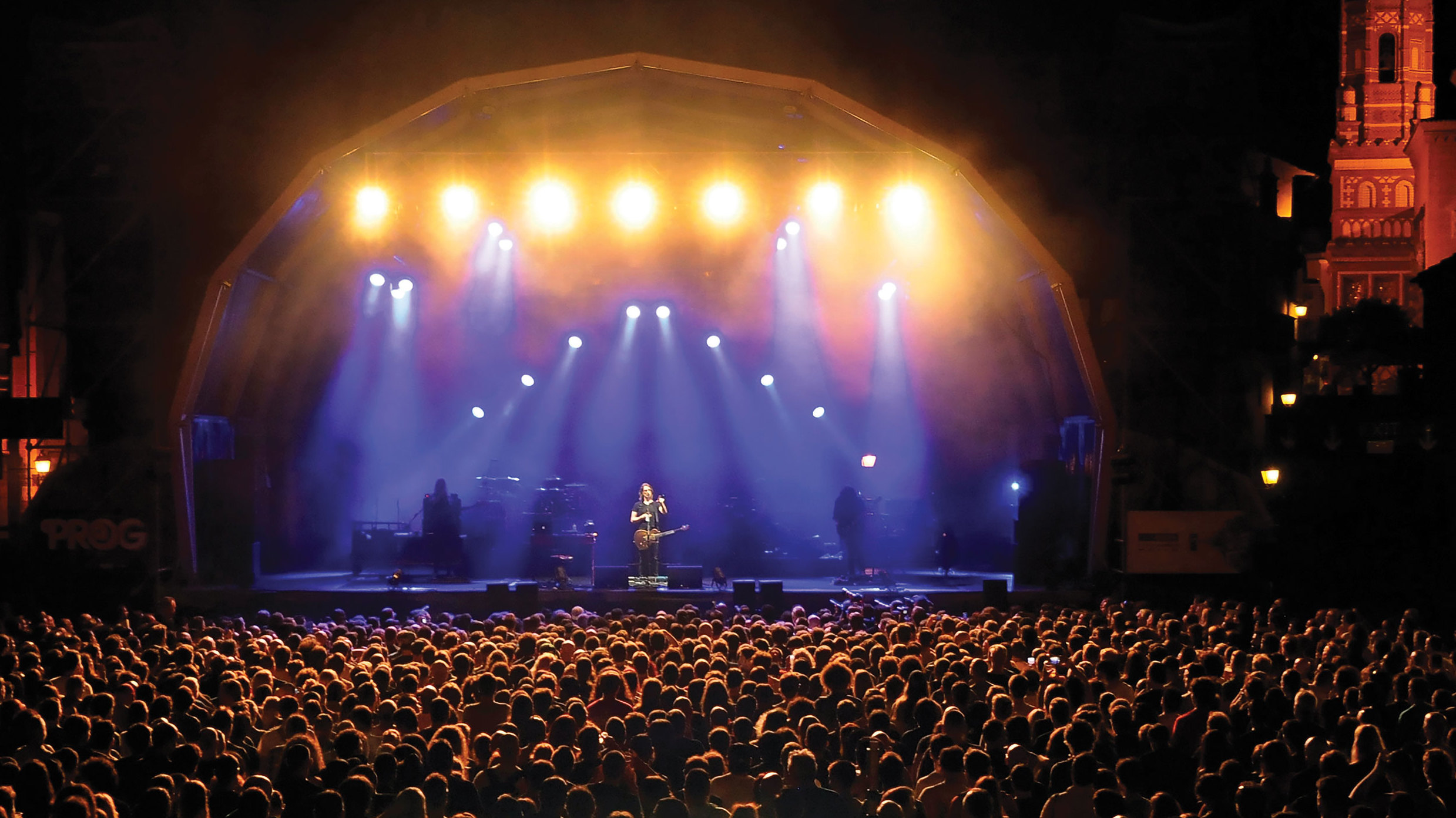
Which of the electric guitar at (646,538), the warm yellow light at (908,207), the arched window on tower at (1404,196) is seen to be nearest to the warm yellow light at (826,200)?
the warm yellow light at (908,207)

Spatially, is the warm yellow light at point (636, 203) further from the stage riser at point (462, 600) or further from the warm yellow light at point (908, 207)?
the stage riser at point (462, 600)

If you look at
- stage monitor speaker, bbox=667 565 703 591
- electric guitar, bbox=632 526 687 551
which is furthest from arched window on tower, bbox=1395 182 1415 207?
stage monitor speaker, bbox=667 565 703 591

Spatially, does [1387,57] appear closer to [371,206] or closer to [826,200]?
[826,200]

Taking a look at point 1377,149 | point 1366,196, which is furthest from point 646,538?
point 1377,149

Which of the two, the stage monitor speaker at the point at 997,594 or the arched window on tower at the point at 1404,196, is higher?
the arched window on tower at the point at 1404,196

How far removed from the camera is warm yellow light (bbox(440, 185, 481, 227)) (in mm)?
17281

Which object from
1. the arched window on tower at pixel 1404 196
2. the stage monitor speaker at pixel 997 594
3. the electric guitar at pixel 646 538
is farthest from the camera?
the arched window on tower at pixel 1404 196

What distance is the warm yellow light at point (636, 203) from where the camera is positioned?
16.6m

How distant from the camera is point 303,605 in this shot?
1530 centimetres

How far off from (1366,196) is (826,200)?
116 feet

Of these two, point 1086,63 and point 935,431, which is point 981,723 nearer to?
point 1086,63

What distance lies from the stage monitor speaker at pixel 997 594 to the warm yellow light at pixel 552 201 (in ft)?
30.0

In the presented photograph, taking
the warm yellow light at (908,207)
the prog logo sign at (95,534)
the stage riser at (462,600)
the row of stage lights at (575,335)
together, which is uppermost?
the warm yellow light at (908,207)

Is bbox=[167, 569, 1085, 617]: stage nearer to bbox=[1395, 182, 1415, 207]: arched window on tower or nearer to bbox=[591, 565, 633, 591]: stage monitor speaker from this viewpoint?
bbox=[591, 565, 633, 591]: stage monitor speaker
